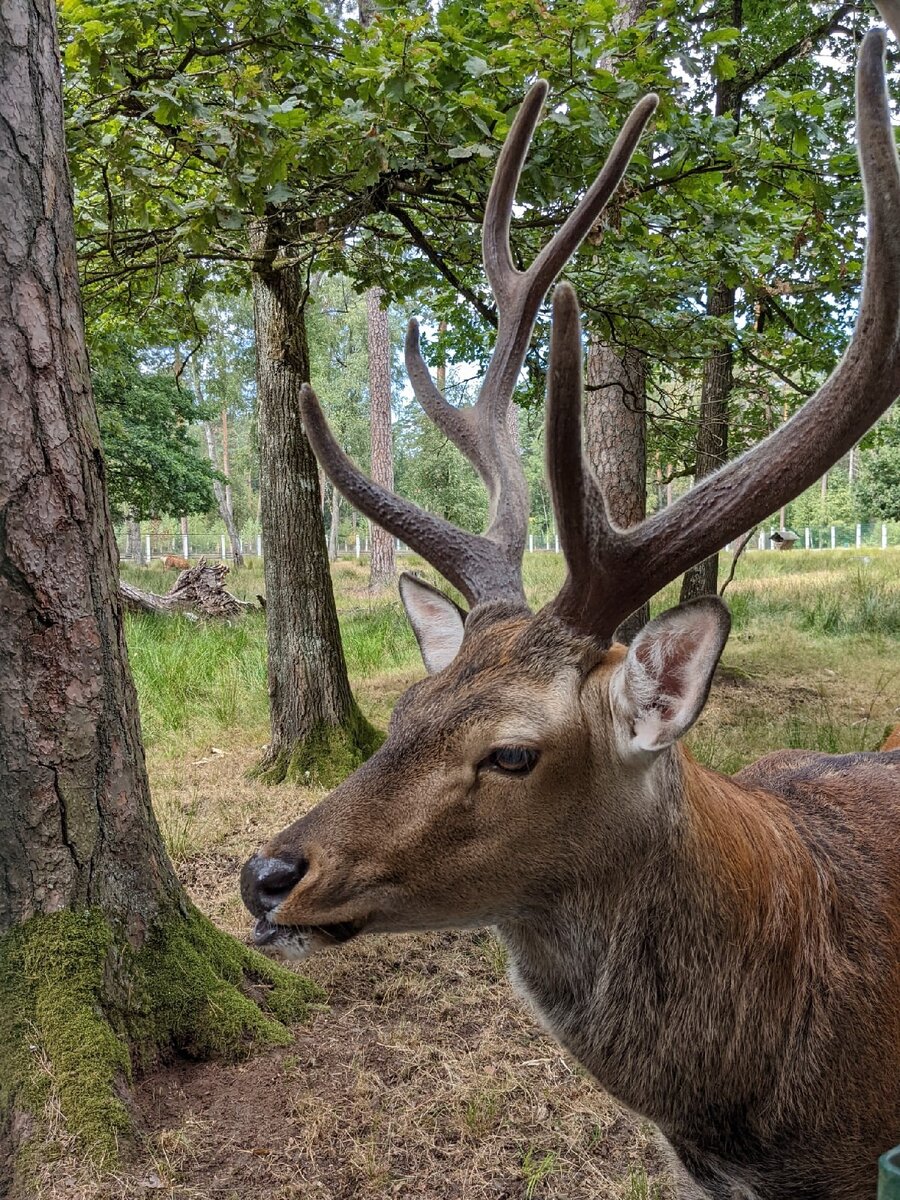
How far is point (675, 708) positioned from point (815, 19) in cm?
910

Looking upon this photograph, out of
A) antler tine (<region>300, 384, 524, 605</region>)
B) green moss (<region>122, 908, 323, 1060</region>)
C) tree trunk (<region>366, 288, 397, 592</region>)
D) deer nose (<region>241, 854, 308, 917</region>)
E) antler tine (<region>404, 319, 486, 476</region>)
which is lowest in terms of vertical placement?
green moss (<region>122, 908, 323, 1060</region>)

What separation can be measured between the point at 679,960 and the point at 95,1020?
149cm

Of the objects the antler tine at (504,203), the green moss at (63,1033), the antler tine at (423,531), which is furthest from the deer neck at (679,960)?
the antler tine at (504,203)

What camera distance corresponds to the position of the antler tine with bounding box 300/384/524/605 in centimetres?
215

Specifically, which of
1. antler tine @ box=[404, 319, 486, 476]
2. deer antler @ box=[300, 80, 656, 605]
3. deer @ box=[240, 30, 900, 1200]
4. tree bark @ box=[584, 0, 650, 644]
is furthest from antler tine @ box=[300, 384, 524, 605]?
tree bark @ box=[584, 0, 650, 644]

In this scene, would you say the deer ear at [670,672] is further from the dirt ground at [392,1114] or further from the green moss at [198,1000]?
the green moss at [198,1000]

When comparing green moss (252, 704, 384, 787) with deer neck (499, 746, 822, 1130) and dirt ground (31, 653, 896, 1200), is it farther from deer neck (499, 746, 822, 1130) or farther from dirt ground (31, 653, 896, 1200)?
deer neck (499, 746, 822, 1130)

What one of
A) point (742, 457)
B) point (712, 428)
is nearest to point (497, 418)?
point (742, 457)

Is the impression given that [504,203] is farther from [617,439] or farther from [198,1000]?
[617,439]

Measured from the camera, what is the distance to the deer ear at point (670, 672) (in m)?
1.56

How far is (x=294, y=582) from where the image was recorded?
5219 millimetres

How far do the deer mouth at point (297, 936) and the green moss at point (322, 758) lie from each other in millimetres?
3373

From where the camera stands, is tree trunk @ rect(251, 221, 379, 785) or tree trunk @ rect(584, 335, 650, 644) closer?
tree trunk @ rect(251, 221, 379, 785)

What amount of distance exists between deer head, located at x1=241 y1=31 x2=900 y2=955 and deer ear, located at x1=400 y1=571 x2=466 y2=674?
47 cm
